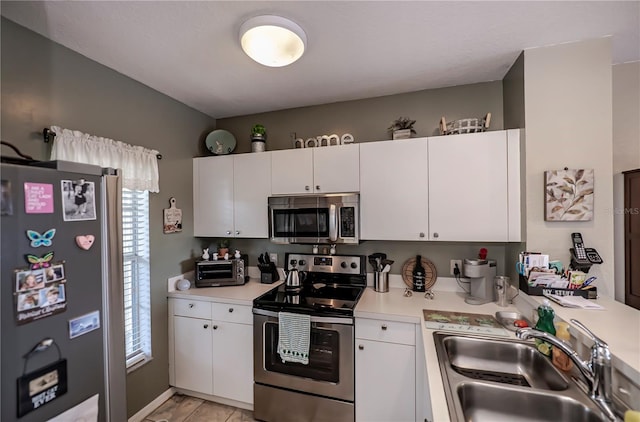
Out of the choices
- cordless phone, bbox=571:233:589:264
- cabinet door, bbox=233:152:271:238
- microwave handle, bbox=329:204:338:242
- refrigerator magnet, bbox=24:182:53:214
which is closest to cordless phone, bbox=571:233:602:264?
cordless phone, bbox=571:233:589:264

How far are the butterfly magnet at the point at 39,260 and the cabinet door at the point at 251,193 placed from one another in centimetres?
150

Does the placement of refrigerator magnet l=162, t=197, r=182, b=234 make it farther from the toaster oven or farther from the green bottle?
the green bottle

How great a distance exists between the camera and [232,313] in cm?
213

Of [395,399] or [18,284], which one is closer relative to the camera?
[18,284]

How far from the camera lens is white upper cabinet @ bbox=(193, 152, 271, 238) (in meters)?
2.43

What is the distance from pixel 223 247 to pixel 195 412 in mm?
1334

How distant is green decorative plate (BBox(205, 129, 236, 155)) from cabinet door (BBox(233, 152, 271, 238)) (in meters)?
0.28

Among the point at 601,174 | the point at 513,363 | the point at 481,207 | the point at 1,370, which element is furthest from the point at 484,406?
the point at 1,370

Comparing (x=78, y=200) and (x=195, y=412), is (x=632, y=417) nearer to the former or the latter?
(x=78, y=200)

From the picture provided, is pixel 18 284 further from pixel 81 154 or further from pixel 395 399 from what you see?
pixel 395 399

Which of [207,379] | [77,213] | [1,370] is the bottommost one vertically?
[207,379]

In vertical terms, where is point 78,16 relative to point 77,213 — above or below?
above

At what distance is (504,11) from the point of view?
139 cm

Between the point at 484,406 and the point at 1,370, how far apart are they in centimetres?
166
